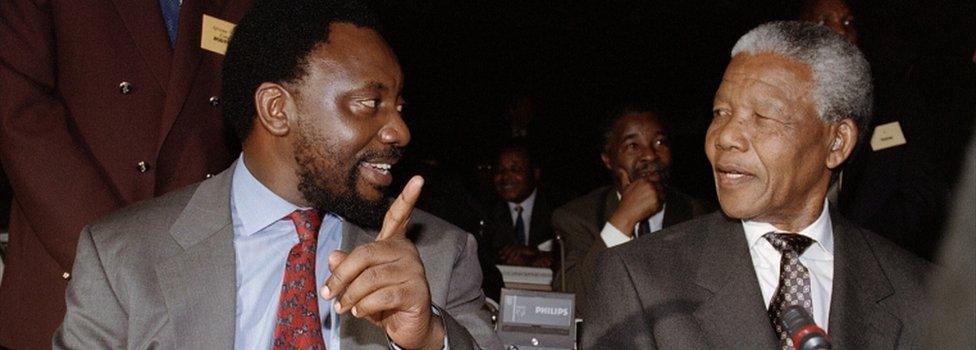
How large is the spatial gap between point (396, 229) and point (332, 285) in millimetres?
210

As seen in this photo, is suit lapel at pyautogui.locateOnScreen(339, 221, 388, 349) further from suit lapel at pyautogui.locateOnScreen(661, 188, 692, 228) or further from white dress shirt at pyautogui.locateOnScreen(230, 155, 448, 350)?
suit lapel at pyautogui.locateOnScreen(661, 188, 692, 228)

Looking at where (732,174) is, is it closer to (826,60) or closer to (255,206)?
(826,60)

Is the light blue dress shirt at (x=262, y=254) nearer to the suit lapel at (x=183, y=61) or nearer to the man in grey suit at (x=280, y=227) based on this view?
the man in grey suit at (x=280, y=227)

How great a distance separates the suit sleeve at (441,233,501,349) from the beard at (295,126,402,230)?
0.74ft

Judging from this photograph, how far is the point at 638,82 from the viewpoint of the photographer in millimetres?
8578

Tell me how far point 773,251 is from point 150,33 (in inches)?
72.0

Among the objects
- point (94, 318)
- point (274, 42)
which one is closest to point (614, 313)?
point (274, 42)

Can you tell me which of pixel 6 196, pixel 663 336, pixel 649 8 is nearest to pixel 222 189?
pixel 663 336

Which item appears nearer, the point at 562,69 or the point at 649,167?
the point at 649,167

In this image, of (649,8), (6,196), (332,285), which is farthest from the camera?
(649,8)

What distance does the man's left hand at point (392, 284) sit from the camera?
5.66ft

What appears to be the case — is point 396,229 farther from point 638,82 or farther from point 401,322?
point 638,82

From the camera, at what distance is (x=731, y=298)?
2.38 m

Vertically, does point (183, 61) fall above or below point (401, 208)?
above
